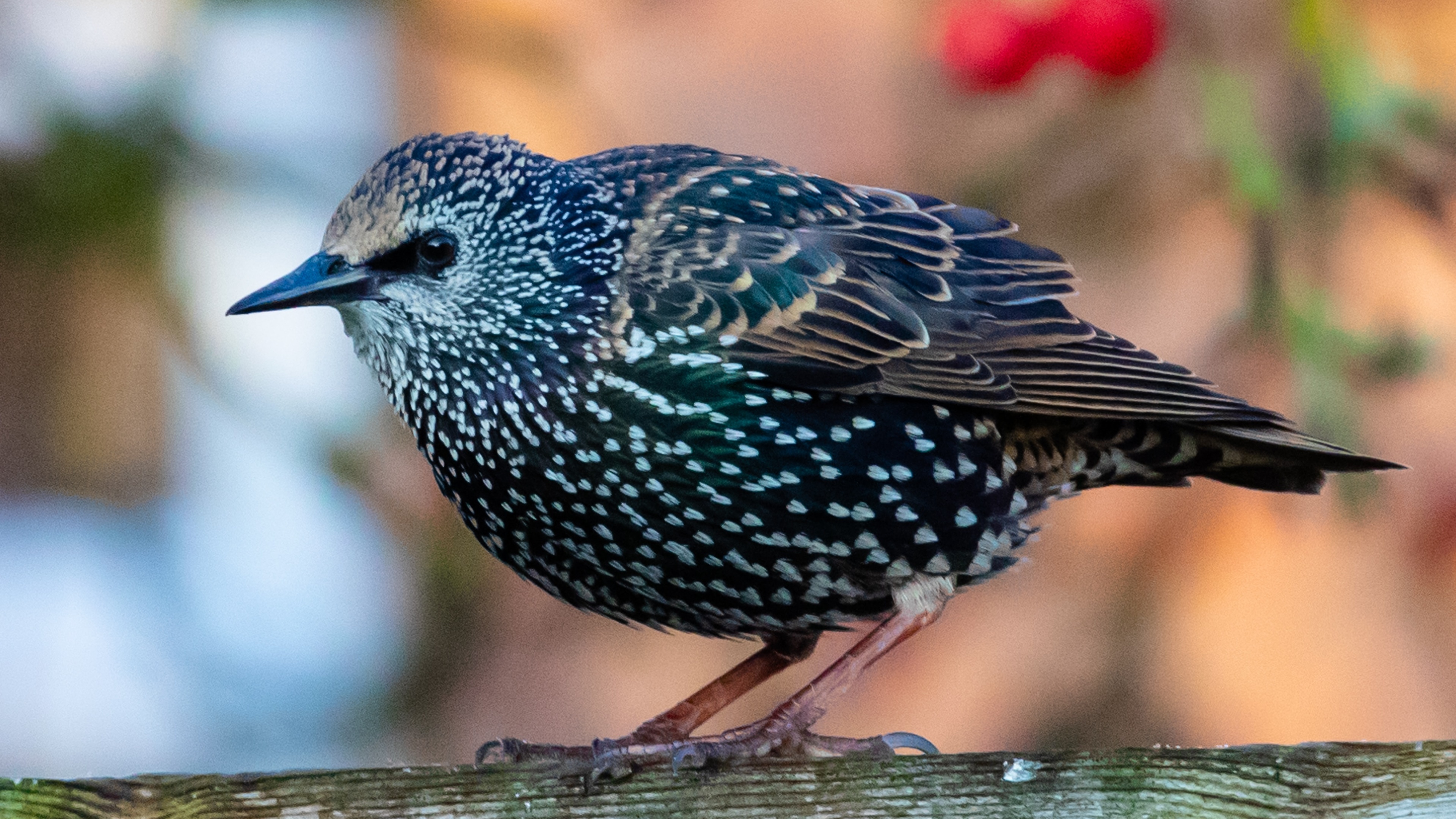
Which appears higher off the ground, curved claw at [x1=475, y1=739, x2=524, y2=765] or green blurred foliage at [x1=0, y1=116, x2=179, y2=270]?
green blurred foliage at [x1=0, y1=116, x2=179, y2=270]

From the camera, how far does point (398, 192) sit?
6.40 feet

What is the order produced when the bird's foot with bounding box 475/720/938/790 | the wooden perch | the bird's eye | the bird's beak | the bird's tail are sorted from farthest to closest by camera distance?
1. the bird's tail
2. the bird's eye
3. the bird's beak
4. the bird's foot with bounding box 475/720/938/790
5. the wooden perch

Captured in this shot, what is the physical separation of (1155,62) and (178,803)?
8.85 feet

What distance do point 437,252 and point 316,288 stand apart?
180 mm

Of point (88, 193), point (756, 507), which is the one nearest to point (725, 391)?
point (756, 507)

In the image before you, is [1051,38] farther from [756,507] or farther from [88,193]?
[88,193]

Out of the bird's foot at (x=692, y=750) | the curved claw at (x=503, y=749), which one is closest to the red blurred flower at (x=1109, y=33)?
the bird's foot at (x=692, y=750)

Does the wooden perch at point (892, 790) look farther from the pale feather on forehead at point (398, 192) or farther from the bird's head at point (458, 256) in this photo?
the pale feather on forehead at point (398, 192)

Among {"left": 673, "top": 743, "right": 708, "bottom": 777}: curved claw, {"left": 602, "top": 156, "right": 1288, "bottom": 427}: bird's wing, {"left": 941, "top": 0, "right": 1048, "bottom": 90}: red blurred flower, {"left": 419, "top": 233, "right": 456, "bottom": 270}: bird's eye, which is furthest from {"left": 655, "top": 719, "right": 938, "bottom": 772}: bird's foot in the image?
{"left": 941, "top": 0, "right": 1048, "bottom": 90}: red blurred flower

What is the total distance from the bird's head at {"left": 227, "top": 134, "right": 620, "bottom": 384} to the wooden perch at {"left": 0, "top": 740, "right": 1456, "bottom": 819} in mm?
626

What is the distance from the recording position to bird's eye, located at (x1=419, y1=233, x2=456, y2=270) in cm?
198

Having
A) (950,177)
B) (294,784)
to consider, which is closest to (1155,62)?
(950,177)

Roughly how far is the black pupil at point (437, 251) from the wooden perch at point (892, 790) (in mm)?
741

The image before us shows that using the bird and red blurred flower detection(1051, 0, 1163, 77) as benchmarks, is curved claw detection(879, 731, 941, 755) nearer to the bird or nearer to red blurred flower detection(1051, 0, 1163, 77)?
the bird
